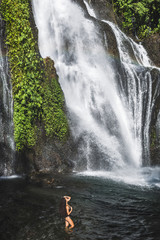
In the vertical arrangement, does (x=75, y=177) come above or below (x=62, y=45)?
below

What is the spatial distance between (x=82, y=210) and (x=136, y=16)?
16.3 metres

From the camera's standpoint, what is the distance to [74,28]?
1416 centimetres

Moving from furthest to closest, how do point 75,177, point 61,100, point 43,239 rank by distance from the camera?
point 61,100
point 75,177
point 43,239

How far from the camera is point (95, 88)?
12.7 metres

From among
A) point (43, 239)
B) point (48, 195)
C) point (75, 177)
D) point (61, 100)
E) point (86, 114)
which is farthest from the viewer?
point (86, 114)

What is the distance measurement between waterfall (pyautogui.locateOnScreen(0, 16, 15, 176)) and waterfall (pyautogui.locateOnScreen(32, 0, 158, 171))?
2760 mm

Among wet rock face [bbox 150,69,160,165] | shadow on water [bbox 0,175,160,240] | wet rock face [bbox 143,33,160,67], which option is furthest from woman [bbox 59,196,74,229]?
wet rock face [bbox 143,33,160,67]

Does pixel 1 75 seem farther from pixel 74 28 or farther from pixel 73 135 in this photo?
pixel 74 28

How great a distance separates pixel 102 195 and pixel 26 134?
4017 millimetres

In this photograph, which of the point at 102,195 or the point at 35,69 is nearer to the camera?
the point at 102,195

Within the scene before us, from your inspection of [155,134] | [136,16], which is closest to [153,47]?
[136,16]

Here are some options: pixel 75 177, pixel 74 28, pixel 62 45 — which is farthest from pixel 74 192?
pixel 74 28

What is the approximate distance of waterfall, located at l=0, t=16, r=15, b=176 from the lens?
9461 millimetres

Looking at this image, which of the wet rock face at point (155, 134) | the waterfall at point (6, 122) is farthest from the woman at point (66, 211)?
the wet rock face at point (155, 134)
